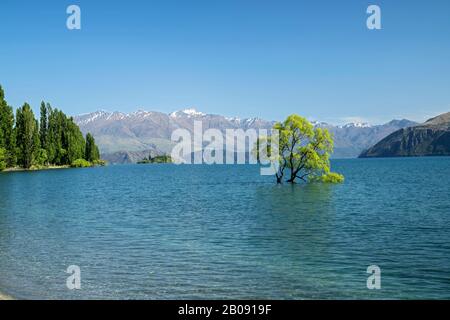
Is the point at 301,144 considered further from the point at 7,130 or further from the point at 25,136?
the point at 25,136

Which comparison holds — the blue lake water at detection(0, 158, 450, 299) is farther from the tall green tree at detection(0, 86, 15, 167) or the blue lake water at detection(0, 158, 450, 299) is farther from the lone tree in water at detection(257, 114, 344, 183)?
the tall green tree at detection(0, 86, 15, 167)

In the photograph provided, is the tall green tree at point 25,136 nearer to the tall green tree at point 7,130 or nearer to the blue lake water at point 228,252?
the tall green tree at point 7,130

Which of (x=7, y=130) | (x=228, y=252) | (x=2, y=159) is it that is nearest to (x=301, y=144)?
(x=228, y=252)

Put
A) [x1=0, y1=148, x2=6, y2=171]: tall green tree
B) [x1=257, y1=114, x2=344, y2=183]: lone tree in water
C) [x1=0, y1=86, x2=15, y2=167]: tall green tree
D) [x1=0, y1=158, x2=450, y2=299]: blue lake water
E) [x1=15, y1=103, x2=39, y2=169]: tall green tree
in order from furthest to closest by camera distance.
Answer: [x1=15, y1=103, x2=39, y2=169]: tall green tree, [x1=0, y1=148, x2=6, y2=171]: tall green tree, [x1=0, y1=86, x2=15, y2=167]: tall green tree, [x1=257, y1=114, x2=344, y2=183]: lone tree in water, [x1=0, y1=158, x2=450, y2=299]: blue lake water

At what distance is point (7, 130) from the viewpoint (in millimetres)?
163875

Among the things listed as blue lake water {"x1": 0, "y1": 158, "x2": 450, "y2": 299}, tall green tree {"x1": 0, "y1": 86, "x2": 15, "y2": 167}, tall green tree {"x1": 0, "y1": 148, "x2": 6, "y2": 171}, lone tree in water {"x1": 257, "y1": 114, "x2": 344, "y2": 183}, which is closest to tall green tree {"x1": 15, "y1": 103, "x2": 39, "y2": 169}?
tall green tree {"x1": 0, "y1": 86, "x2": 15, "y2": 167}

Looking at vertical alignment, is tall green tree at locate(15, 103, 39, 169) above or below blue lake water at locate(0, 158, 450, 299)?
above

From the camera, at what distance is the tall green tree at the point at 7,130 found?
160 meters

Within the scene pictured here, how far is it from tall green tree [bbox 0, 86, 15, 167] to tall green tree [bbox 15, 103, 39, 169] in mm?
4673

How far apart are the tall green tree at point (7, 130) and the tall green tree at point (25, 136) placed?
467 centimetres

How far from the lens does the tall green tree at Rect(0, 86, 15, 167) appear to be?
16000cm

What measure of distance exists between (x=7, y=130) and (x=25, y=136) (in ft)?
34.0
